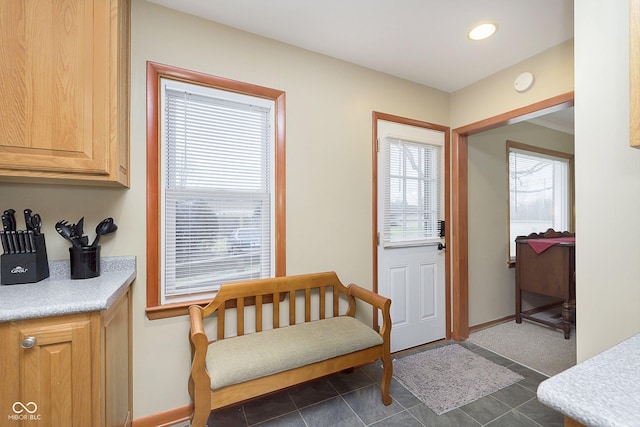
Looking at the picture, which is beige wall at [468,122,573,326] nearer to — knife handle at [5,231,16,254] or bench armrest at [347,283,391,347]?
bench armrest at [347,283,391,347]

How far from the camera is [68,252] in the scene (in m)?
1.48

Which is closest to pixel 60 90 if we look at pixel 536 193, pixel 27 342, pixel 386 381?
pixel 27 342

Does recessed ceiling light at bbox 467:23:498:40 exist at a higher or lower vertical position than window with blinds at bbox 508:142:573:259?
higher

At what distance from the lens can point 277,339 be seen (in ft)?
5.49

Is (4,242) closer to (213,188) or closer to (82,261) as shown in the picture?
(82,261)

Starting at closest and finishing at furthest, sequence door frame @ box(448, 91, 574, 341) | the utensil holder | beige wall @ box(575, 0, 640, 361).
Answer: beige wall @ box(575, 0, 640, 361)
the utensil holder
door frame @ box(448, 91, 574, 341)

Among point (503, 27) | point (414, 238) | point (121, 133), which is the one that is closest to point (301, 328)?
point (414, 238)

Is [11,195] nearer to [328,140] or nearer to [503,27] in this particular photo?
[328,140]

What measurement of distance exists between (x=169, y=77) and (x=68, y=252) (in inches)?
45.9

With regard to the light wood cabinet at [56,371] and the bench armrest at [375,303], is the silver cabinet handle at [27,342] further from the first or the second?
the bench armrest at [375,303]

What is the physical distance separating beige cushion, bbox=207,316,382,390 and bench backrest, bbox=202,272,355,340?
0.11 metres

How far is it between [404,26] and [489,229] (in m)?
2.36

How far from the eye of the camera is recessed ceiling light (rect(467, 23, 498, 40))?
182cm

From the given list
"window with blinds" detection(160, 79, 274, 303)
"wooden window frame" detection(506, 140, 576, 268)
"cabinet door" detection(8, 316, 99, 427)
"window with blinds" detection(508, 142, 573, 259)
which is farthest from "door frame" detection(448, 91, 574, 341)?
"cabinet door" detection(8, 316, 99, 427)
